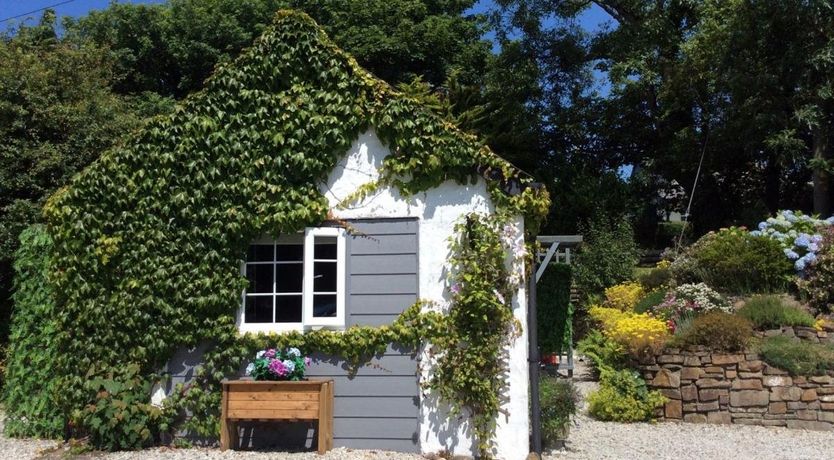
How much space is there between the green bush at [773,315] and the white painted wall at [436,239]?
4.58m

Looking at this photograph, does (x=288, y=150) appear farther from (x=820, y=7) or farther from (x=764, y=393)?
(x=820, y=7)

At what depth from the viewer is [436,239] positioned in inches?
284

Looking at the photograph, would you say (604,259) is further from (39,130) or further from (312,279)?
→ (39,130)

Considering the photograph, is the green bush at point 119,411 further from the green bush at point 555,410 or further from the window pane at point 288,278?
the green bush at point 555,410

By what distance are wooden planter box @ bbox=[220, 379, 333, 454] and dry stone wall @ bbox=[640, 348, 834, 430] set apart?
479 centimetres

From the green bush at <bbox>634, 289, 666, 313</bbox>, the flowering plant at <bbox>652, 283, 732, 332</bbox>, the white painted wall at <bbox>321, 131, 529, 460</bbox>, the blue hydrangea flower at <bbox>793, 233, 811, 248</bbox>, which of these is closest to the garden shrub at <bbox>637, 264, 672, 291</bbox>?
the green bush at <bbox>634, 289, 666, 313</bbox>

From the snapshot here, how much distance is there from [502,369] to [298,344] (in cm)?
225

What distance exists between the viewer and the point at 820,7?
43.5ft

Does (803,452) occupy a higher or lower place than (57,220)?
lower

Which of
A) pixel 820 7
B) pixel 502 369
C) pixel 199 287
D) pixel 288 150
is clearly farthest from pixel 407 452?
pixel 820 7

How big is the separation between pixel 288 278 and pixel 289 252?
30cm

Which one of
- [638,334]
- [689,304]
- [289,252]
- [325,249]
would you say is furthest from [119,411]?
[689,304]

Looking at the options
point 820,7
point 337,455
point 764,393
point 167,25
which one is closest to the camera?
point 337,455

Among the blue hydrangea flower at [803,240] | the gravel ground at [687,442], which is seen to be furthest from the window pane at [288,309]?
the blue hydrangea flower at [803,240]
